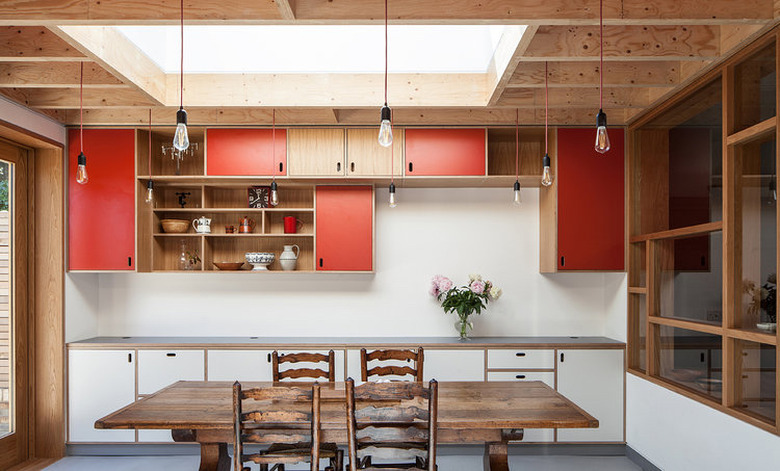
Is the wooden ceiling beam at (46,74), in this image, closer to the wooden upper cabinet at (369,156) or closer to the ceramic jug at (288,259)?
the wooden upper cabinet at (369,156)

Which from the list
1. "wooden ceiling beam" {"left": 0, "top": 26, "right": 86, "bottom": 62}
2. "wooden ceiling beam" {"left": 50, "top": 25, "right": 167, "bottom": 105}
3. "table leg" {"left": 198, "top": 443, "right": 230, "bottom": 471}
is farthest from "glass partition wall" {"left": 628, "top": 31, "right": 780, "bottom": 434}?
"wooden ceiling beam" {"left": 0, "top": 26, "right": 86, "bottom": 62}

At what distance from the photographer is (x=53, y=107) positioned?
4059 millimetres

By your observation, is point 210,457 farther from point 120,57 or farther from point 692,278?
point 692,278

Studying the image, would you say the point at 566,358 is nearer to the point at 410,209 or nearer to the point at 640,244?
the point at 640,244

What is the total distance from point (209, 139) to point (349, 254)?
137cm

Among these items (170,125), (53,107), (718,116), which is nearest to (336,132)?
(170,125)

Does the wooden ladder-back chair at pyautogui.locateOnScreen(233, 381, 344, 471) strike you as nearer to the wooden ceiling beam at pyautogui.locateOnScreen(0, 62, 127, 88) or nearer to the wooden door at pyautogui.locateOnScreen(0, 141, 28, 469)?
the wooden ceiling beam at pyautogui.locateOnScreen(0, 62, 127, 88)

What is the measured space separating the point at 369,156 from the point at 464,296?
1.30 m

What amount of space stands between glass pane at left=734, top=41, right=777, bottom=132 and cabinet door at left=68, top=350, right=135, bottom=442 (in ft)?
13.9

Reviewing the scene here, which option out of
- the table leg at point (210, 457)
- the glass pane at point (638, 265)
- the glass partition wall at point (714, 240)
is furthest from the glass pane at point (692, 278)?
the table leg at point (210, 457)

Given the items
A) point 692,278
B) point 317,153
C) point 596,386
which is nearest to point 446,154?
point 317,153

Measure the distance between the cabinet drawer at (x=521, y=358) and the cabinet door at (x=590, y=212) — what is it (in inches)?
26.1

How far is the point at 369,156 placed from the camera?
458 cm

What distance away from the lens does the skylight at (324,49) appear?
13.1 feet
